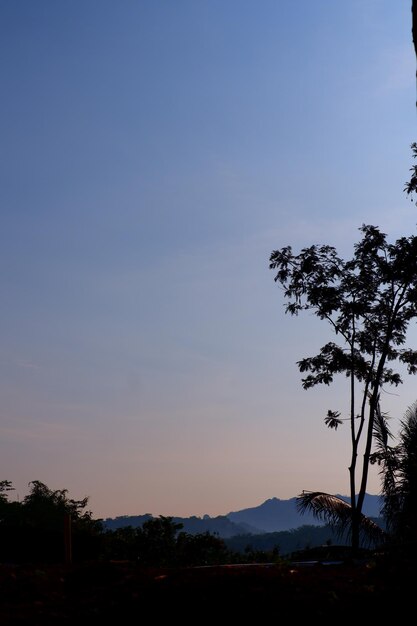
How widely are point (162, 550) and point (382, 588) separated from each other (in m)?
18.9

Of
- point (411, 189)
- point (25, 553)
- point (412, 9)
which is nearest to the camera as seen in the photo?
point (412, 9)

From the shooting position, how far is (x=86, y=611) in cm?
1065

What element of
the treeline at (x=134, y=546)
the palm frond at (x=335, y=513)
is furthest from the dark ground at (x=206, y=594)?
the palm frond at (x=335, y=513)

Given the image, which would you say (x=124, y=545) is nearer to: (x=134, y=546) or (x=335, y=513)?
(x=134, y=546)

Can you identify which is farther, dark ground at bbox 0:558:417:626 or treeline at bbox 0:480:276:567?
treeline at bbox 0:480:276:567

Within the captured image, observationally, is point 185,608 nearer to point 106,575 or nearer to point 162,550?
point 106,575

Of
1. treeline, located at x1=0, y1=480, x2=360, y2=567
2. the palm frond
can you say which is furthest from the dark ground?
the palm frond

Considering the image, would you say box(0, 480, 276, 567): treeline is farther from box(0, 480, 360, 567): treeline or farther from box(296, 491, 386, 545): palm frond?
box(296, 491, 386, 545): palm frond

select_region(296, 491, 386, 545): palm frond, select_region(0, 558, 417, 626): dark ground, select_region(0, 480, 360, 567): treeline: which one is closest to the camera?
select_region(0, 558, 417, 626): dark ground

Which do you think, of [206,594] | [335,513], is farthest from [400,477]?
[206,594]

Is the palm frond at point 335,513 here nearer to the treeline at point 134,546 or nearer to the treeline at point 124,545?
the treeline at point 134,546

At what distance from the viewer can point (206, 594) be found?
10.8 meters

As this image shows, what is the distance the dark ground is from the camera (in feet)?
33.7

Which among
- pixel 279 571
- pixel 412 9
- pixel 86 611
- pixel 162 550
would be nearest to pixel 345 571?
pixel 279 571
